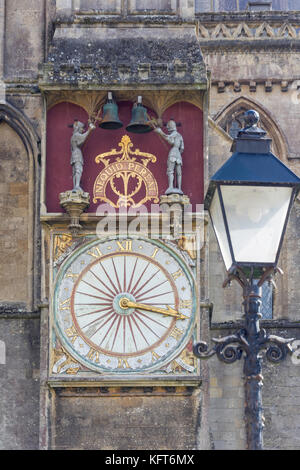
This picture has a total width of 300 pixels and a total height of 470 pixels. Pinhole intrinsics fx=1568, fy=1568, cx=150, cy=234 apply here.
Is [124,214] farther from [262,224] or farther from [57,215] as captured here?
[262,224]

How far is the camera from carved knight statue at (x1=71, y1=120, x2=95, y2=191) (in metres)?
Answer: 23.2

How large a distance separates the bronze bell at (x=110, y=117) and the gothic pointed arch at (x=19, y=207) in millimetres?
1631

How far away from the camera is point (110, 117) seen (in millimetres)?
23312

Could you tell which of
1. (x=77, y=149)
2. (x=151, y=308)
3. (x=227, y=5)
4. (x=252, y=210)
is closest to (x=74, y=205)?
(x=77, y=149)

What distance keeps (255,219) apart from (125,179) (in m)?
8.67

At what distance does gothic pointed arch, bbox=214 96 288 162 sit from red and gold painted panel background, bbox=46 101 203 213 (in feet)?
35.0

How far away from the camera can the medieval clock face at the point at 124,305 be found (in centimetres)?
2259

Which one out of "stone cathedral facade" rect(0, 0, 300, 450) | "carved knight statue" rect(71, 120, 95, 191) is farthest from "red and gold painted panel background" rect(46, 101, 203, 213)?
"carved knight statue" rect(71, 120, 95, 191)

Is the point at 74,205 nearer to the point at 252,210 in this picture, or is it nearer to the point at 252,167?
the point at 252,167

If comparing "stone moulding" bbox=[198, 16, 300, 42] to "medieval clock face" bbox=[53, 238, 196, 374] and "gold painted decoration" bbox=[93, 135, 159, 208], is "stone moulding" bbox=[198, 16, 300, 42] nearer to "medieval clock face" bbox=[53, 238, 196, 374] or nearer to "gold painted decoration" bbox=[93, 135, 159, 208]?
"gold painted decoration" bbox=[93, 135, 159, 208]

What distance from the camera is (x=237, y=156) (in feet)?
50.9

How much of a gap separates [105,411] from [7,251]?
343 centimetres

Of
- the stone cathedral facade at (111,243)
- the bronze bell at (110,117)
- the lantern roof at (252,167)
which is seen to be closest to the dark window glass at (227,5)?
the stone cathedral facade at (111,243)
